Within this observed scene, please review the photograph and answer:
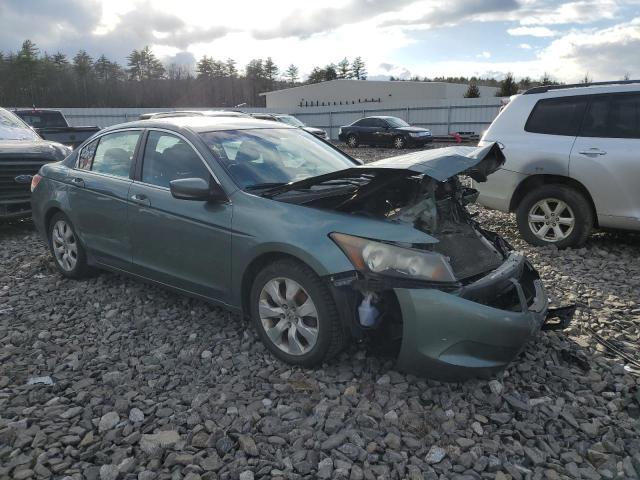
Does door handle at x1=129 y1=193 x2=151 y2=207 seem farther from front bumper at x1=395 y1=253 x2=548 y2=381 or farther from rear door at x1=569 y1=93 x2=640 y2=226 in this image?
rear door at x1=569 y1=93 x2=640 y2=226

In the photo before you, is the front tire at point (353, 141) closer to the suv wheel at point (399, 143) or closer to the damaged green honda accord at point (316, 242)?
the suv wheel at point (399, 143)

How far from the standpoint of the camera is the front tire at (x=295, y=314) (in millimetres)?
3096

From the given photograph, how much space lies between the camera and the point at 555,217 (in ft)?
19.7

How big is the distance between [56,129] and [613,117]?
10115 millimetres

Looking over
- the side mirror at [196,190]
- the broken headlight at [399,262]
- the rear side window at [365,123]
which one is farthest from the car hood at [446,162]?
the rear side window at [365,123]

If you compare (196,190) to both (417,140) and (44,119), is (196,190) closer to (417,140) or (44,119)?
(44,119)

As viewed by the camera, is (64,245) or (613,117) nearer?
(64,245)

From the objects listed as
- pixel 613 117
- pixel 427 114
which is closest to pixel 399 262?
pixel 613 117

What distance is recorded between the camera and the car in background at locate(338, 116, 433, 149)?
22497 millimetres

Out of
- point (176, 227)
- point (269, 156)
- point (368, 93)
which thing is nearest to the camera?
point (176, 227)

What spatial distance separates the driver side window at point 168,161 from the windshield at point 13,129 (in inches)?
191

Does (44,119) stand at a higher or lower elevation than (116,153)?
higher

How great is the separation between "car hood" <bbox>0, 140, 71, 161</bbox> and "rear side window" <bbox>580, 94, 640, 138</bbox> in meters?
7.07

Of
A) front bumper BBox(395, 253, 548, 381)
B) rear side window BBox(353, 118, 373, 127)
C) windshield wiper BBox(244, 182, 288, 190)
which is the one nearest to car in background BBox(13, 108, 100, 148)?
windshield wiper BBox(244, 182, 288, 190)
